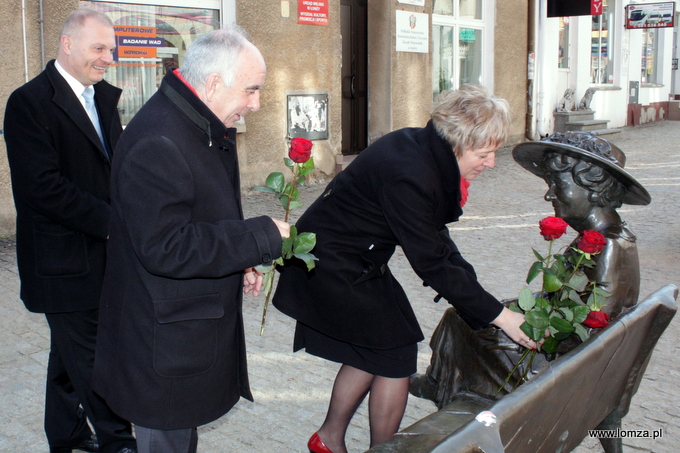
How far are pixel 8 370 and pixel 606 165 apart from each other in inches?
130

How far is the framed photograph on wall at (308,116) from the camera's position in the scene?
10133mm

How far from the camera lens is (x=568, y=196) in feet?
9.02

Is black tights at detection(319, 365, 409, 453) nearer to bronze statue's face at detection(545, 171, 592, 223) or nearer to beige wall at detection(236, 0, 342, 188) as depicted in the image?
bronze statue's face at detection(545, 171, 592, 223)

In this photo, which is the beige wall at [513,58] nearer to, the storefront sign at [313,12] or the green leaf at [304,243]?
the storefront sign at [313,12]

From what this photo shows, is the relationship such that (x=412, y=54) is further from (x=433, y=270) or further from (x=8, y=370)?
(x=433, y=270)

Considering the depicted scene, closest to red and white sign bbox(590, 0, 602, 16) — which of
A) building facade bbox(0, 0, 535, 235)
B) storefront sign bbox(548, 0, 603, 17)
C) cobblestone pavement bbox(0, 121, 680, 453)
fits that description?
storefront sign bbox(548, 0, 603, 17)

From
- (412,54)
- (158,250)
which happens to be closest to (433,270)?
(158,250)

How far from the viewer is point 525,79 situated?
1584cm

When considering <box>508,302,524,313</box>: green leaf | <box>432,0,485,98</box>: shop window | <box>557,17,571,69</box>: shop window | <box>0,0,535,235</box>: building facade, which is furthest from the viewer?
<box>557,17,571,69</box>: shop window

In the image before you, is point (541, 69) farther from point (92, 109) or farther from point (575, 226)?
point (92, 109)

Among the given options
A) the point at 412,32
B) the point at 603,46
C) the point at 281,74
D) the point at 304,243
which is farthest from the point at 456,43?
the point at 304,243

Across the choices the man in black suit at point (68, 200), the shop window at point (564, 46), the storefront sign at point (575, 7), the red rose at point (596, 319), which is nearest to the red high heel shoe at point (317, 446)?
the man in black suit at point (68, 200)

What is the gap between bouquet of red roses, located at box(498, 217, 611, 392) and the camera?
8.09ft

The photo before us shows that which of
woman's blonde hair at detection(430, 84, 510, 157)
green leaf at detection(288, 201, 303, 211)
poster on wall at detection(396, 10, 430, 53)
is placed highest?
poster on wall at detection(396, 10, 430, 53)
